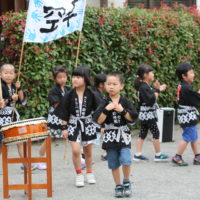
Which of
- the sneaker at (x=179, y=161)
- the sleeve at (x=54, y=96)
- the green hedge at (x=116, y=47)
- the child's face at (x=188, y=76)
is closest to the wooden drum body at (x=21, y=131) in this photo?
the sleeve at (x=54, y=96)

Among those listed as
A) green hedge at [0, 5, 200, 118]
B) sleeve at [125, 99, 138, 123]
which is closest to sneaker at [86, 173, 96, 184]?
sleeve at [125, 99, 138, 123]

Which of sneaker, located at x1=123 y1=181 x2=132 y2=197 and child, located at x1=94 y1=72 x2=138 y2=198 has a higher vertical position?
child, located at x1=94 y1=72 x2=138 y2=198

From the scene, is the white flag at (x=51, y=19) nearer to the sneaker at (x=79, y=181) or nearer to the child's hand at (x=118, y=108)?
the child's hand at (x=118, y=108)

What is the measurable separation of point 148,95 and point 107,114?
1.84 metres

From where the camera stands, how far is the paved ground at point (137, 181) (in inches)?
236

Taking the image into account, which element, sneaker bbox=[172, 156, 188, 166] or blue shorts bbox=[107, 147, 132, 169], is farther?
sneaker bbox=[172, 156, 188, 166]

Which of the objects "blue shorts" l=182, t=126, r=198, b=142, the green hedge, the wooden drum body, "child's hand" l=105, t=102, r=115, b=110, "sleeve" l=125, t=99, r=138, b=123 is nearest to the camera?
the wooden drum body

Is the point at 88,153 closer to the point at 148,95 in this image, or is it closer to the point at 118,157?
the point at 118,157

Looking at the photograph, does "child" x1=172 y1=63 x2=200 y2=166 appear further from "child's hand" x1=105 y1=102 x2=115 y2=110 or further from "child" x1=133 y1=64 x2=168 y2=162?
"child's hand" x1=105 y1=102 x2=115 y2=110

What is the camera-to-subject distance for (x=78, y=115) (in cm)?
646

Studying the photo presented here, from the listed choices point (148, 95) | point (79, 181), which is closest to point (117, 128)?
point (79, 181)

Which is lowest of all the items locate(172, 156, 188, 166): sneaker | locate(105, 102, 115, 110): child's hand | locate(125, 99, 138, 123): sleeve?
locate(172, 156, 188, 166): sneaker

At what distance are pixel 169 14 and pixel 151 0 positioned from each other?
3197 mm

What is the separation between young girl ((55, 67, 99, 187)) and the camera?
21.1 ft
